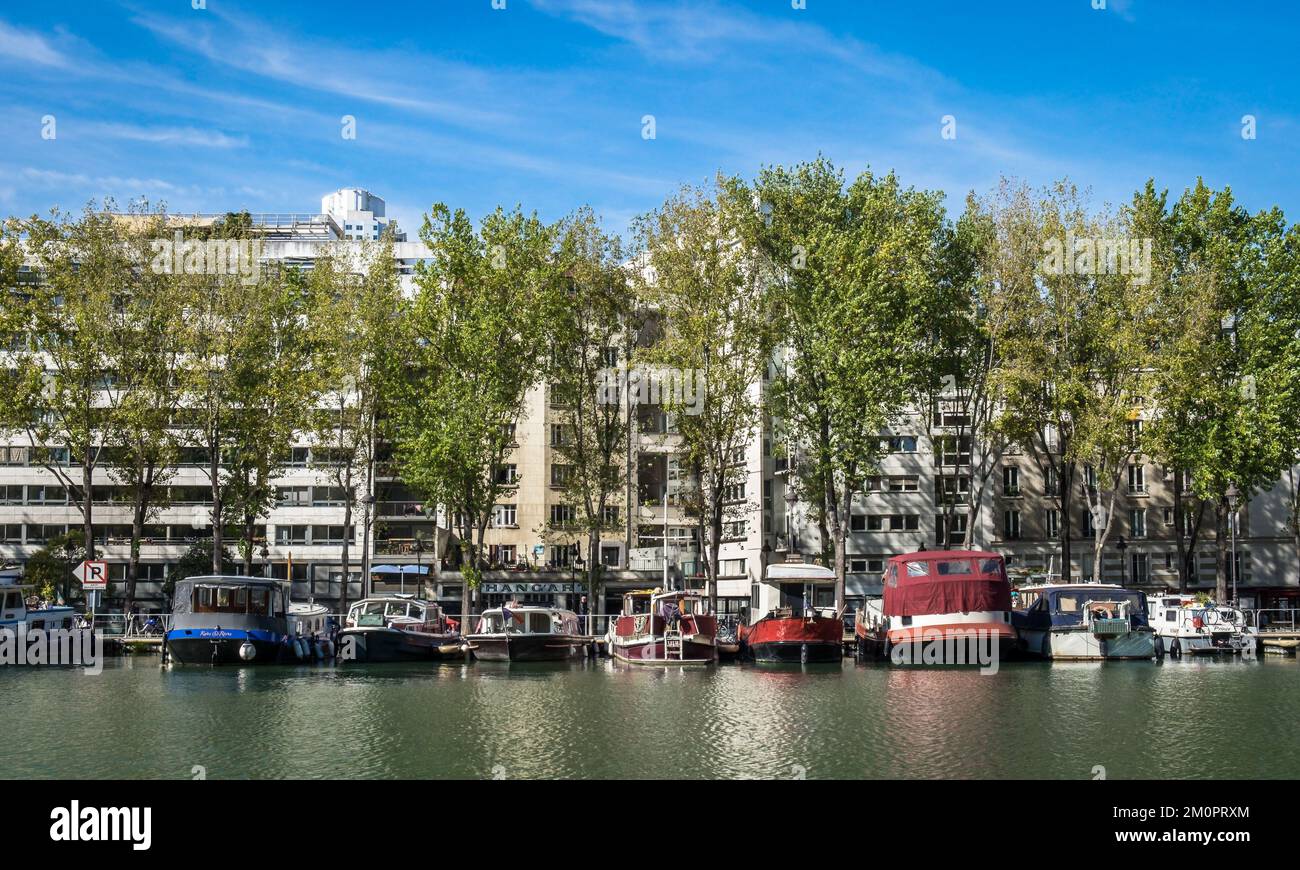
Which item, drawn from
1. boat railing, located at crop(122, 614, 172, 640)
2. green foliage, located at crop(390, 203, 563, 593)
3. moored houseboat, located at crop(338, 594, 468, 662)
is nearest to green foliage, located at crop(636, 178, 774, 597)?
green foliage, located at crop(390, 203, 563, 593)

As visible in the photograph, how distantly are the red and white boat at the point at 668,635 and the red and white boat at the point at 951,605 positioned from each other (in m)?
8.47

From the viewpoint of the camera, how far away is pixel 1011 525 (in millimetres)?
92438

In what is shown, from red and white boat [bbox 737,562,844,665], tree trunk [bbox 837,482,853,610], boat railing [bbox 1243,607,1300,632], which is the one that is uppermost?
tree trunk [bbox 837,482,853,610]

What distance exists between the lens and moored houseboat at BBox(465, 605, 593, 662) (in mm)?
59812

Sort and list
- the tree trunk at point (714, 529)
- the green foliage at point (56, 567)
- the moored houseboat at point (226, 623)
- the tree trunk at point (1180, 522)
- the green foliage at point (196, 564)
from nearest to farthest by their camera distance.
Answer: the moored houseboat at point (226, 623) → the tree trunk at point (714, 529) → the tree trunk at point (1180, 522) → the green foliage at point (56, 567) → the green foliage at point (196, 564)

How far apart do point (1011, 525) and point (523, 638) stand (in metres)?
45.0

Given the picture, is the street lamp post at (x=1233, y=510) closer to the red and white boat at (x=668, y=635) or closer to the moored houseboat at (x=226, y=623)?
the red and white boat at (x=668, y=635)

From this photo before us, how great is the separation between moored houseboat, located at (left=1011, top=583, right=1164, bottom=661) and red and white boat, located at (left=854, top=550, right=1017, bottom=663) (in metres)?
2.40

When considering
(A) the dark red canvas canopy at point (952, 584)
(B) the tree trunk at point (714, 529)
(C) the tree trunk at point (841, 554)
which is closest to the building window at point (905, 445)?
(C) the tree trunk at point (841, 554)

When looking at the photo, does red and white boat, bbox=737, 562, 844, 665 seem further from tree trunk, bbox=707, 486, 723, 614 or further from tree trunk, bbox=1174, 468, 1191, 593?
tree trunk, bbox=1174, 468, 1191, 593

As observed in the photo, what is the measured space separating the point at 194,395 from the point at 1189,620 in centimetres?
A: 5170

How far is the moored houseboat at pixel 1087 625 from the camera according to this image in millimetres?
60188

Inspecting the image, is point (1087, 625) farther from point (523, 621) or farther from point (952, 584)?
point (523, 621)
